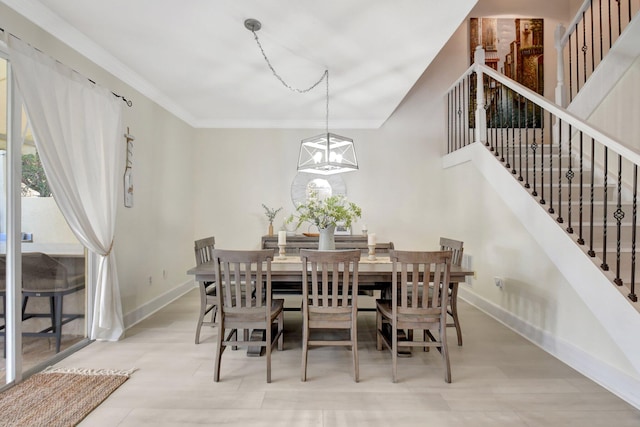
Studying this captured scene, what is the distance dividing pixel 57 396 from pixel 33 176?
1543 millimetres

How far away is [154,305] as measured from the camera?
3961mm

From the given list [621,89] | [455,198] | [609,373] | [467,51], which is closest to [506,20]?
[467,51]

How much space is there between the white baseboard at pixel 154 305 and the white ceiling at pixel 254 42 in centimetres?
242

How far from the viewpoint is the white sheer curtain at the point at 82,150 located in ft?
7.64

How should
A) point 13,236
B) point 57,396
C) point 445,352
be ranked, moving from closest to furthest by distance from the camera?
point 57,396
point 13,236
point 445,352

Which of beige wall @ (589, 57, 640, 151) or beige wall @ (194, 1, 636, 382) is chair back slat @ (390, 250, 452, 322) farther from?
beige wall @ (194, 1, 636, 382)

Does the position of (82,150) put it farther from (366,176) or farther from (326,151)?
(366,176)

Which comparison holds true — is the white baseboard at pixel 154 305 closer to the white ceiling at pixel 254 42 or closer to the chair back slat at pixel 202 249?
the chair back slat at pixel 202 249

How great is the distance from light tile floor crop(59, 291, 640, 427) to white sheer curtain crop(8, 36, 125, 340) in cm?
51

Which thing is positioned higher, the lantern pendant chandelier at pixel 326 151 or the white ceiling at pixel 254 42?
the white ceiling at pixel 254 42

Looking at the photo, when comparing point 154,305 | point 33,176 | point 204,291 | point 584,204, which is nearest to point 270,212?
point 154,305

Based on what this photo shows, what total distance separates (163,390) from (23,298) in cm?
122

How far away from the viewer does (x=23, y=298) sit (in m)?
2.38

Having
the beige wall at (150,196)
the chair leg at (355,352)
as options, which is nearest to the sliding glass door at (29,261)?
the beige wall at (150,196)
